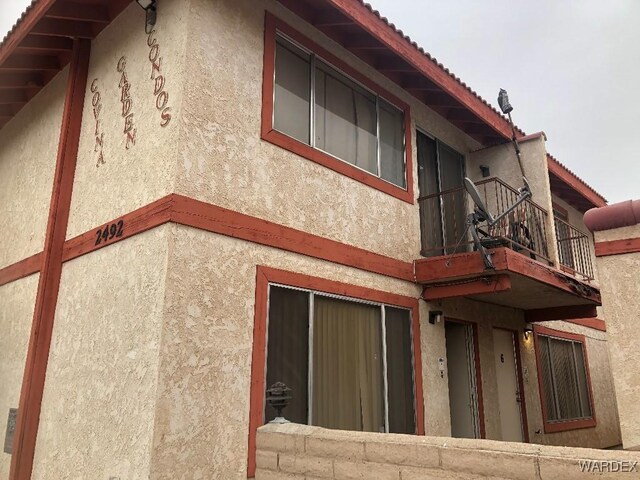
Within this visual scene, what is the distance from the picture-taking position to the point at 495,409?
8789 millimetres

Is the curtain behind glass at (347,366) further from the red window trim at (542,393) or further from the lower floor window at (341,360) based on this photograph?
the red window trim at (542,393)

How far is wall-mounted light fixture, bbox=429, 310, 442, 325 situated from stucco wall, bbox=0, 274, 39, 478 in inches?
211

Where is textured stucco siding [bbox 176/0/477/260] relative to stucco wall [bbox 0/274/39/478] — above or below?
above

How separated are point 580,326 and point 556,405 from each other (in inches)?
108

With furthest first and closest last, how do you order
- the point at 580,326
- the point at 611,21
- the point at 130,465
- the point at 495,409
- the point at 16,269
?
the point at 611,21
the point at 580,326
the point at 495,409
the point at 16,269
the point at 130,465

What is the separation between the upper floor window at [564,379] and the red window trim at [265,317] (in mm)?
4735

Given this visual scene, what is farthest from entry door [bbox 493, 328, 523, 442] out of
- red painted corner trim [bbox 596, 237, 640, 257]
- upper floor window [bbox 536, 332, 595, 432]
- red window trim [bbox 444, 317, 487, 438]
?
red painted corner trim [bbox 596, 237, 640, 257]

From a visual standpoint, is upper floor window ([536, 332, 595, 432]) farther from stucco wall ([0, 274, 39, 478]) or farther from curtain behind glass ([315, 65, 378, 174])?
stucco wall ([0, 274, 39, 478])

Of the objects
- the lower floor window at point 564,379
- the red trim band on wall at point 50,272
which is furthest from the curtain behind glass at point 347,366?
the lower floor window at point 564,379

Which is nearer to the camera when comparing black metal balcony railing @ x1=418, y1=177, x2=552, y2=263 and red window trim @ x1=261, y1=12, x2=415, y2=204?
red window trim @ x1=261, y1=12, x2=415, y2=204

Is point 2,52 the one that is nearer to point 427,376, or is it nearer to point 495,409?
point 427,376

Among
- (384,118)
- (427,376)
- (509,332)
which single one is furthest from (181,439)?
(509,332)

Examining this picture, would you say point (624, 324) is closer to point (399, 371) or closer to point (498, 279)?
point (498, 279)

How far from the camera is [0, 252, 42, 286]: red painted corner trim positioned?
6855 mm
